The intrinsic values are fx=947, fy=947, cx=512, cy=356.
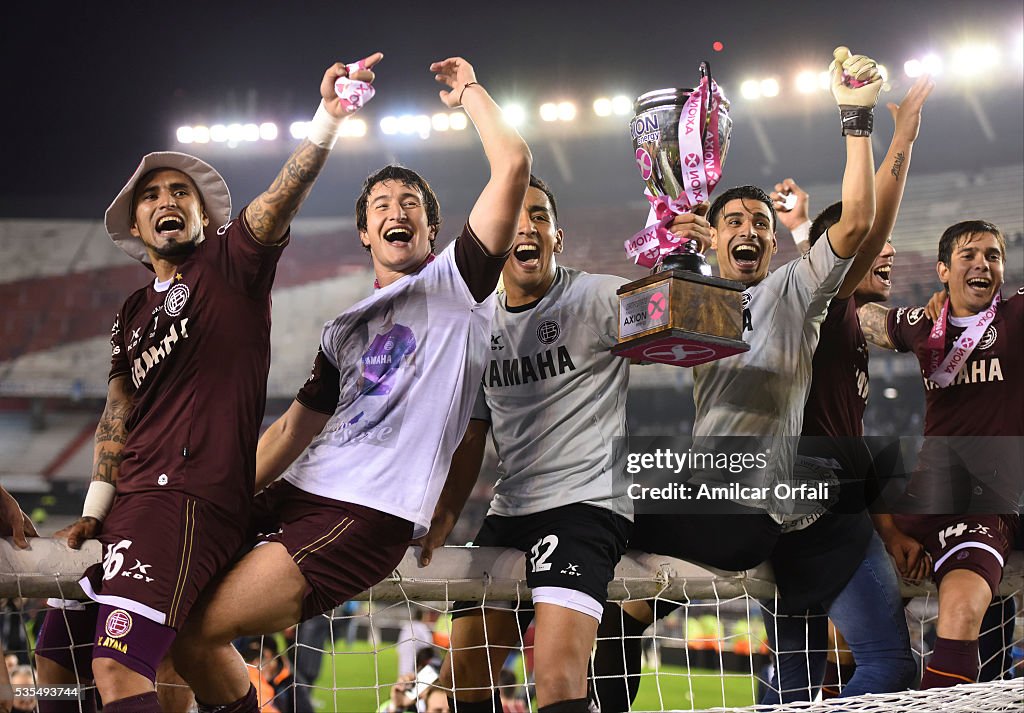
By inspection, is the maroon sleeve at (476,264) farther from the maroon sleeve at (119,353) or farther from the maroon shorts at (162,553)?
the maroon sleeve at (119,353)

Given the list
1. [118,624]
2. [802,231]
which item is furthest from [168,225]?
[802,231]

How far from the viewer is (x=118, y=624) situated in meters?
2.01

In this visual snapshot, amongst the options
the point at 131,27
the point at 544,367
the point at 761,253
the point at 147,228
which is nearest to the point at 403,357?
the point at 544,367

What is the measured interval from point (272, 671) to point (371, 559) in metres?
5.49

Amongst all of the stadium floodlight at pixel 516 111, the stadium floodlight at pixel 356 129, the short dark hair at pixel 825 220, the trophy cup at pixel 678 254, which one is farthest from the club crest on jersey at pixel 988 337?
the stadium floodlight at pixel 356 129

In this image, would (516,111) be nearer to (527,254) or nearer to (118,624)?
(527,254)

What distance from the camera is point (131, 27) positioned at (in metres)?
11.9

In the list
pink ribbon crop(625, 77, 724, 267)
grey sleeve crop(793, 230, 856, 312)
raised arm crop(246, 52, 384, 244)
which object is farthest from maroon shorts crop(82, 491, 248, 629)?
grey sleeve crop(793, 230, 856, 312)

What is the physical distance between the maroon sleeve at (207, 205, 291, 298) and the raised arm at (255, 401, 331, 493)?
529 millimetres

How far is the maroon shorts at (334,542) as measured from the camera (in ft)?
7.21

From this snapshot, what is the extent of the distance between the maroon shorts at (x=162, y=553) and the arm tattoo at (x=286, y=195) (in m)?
0.65

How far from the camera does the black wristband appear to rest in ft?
8.93

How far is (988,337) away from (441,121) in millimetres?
11709

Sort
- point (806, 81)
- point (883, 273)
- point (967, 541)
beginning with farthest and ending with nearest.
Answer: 1. point (806, 81)
2. point (883, 273)
3. point (967, 541)
